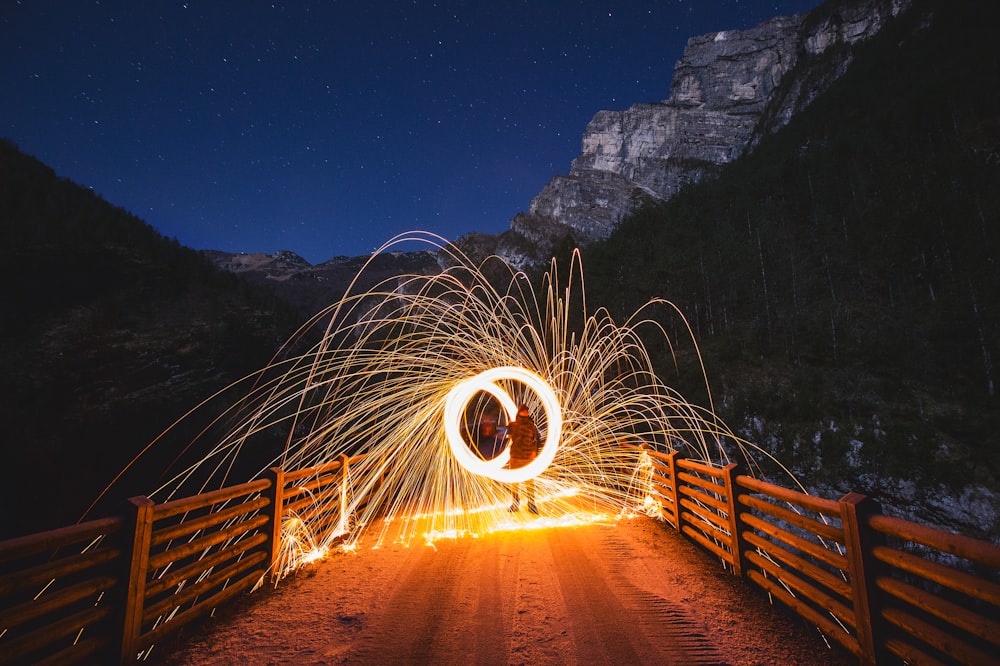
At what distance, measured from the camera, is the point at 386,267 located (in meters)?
162

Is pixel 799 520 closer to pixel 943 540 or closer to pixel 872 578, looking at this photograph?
pixel 872 578

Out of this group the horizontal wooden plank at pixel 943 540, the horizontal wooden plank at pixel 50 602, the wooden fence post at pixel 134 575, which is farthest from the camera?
the wooden fence post at pixel 134 575

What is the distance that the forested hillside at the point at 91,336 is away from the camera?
2630cm

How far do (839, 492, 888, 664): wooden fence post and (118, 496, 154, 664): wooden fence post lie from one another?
15.2ft

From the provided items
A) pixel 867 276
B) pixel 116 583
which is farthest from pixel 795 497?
pixel 867 276

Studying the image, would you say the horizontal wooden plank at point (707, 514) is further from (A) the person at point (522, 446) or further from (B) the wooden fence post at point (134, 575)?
(B) the wooden fence post at point (134, 575)

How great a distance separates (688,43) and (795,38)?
26.9 metres

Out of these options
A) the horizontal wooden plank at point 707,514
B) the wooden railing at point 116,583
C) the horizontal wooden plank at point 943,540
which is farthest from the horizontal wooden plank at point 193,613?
the horizontal wooden plank at point 707,514

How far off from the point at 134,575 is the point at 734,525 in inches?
197

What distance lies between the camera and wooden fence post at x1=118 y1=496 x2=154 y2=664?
2744 mm

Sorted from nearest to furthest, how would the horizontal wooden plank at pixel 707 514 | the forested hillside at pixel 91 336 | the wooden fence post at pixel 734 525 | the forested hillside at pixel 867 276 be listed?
the wooden fence post at pixel 734 525 → the horizontal wooden plank at pixel 707 514 → the forested hillside at pixel 867 276 → the forested hillside at pixel 91 336

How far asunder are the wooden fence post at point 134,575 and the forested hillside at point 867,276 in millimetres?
23313

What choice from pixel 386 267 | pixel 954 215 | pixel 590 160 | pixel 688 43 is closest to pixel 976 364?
pixel 954 215

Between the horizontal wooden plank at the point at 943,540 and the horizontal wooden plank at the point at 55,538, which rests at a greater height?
the horizontal wooden plank at the point at 55,538
